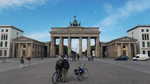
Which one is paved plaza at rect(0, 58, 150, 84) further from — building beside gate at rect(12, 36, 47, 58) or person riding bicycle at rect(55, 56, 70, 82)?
building beside gate at rect(12, 36, 47, 58)

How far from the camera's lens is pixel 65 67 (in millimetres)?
11008

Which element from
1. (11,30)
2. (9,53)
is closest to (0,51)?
(9,53)

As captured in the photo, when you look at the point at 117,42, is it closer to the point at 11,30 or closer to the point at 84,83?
the point at 11,30

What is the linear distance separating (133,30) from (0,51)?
78.7 m

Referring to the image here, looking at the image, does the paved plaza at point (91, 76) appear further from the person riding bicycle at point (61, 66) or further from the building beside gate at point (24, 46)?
the building beside gate at point (24, 46)

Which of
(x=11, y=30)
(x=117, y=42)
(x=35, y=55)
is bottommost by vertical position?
(x=35, y=55)

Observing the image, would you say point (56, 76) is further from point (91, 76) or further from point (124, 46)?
point (124, 46)

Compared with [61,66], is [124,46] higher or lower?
higher

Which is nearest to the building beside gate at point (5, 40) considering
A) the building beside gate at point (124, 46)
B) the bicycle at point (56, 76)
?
the building beside gate at point (124, 46)

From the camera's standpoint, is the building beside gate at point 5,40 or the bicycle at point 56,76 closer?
the bicycle at point 56,76

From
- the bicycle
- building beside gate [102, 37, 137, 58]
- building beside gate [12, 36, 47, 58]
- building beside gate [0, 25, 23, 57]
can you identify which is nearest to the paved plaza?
the bicycle

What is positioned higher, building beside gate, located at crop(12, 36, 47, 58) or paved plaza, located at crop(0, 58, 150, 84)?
building beside gate, located at crop(12, 36, 47, 58)

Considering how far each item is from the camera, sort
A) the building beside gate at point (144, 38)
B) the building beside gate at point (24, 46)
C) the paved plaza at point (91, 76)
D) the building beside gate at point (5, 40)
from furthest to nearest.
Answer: the building beside gate at point (24, 46) → the building beside gate at point (144, 38) → the building beside gate at point (5, 40) → the paved plaza at point (91, 76)

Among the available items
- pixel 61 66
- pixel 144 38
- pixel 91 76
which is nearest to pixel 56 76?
pixel 61 66
